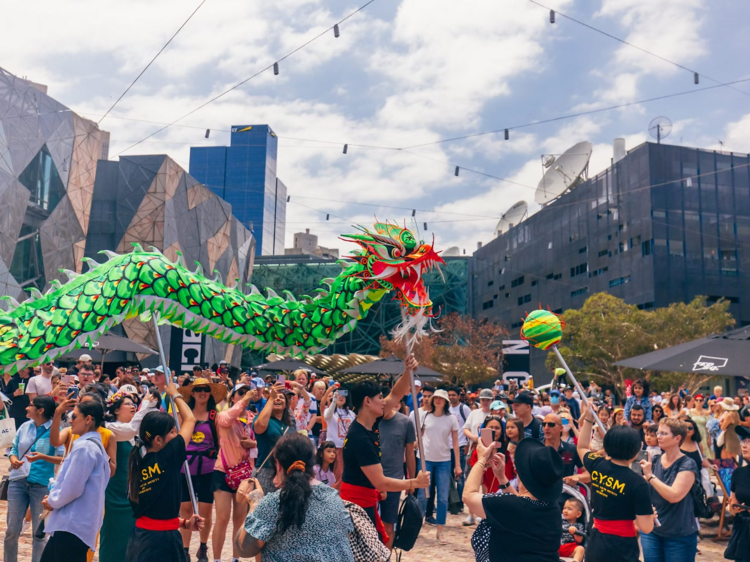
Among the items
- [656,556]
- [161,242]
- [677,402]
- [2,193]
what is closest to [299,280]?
[161,242]

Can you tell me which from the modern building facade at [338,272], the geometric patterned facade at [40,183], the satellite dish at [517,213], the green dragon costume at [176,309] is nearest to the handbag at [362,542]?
the green dragon costume at [176,309]

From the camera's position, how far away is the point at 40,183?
91.2ft

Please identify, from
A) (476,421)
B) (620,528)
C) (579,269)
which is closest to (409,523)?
(620,528)

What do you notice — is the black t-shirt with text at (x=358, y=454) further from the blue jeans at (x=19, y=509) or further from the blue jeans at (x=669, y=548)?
the blue jeans at (x=19, y=509)

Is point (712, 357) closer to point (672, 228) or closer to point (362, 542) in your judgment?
point (362, 542)

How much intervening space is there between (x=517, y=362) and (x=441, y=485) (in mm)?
29630

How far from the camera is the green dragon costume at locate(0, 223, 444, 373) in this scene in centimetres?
650

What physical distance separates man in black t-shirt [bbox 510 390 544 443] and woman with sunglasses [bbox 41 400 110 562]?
377cm

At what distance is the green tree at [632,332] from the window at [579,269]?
11282 mm

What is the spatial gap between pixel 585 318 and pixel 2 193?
86.6 ft

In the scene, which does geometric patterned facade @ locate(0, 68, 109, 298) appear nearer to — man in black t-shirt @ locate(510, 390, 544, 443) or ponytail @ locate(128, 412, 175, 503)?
man in black t-shirt @ locate(510, 390, 544, 443)

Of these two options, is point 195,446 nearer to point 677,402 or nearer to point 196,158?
point 677,402

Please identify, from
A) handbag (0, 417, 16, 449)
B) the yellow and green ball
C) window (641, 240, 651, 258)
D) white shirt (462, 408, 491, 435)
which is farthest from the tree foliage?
handbag (0, 417, 16, 449)

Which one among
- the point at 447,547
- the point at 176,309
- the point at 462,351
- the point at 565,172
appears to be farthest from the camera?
the point at 565,172
